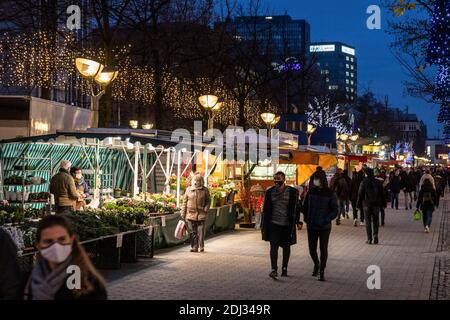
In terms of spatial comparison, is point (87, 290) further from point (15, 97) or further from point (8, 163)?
point (8, 163)

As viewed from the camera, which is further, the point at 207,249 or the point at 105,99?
the point at 105,99

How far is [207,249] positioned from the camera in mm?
16156

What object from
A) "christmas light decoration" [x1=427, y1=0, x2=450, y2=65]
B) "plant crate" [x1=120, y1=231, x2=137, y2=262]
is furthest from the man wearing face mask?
"christmas light decoration" [x1=427, y1=0, x2=450, y2=65]

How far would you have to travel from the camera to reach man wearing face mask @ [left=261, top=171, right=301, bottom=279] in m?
11.7

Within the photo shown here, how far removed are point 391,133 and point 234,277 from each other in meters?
95.7

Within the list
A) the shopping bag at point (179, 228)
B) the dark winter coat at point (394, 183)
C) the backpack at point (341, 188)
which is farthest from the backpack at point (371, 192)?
the dark winter coat at point (394, 183)

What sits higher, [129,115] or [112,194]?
[129,115]

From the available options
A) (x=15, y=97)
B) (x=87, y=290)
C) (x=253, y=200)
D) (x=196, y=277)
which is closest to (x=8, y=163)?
(x=15, y=97)

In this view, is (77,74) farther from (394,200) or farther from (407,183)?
(407,183)

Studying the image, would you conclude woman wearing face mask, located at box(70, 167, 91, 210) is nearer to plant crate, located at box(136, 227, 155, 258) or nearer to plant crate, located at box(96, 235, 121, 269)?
plant crate, located at box(136, 227, 155, 258)

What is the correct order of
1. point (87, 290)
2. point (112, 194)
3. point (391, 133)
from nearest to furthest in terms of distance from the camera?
1. point (87, 290)
2. point (112, 194)
3. point (391, 133)

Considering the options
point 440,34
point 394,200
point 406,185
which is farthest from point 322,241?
point 394,200

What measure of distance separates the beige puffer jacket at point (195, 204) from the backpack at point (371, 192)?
4.36 meters

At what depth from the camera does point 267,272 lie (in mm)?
12586
